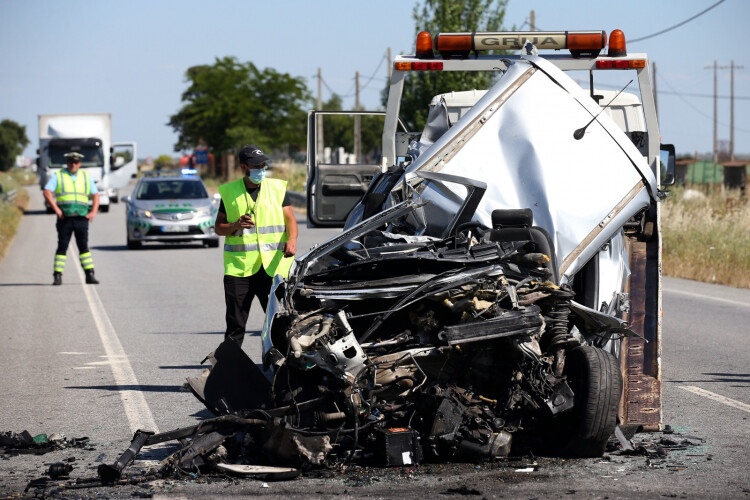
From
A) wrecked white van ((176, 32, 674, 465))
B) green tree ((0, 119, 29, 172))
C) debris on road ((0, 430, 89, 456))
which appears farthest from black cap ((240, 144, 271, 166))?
green tree ((0, 119, 29, 172))

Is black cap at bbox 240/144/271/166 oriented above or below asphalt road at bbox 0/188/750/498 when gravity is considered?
above

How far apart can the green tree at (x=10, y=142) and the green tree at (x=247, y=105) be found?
84.7 meters

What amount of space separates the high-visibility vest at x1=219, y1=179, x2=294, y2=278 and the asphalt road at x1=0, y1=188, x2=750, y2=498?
3.53ft

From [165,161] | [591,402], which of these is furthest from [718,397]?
[165,161]

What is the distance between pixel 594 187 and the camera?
21.7ft

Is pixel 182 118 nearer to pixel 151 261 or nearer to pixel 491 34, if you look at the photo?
pixel 151 261

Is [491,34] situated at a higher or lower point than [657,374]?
higher

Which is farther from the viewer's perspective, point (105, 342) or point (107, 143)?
point (107, 143)

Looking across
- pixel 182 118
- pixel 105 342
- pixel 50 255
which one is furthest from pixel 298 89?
pixel 105 342

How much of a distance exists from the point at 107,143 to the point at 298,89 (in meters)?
31.2

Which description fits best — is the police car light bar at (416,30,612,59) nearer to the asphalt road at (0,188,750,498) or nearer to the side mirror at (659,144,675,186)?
the side mirror at (659,144,675,186)

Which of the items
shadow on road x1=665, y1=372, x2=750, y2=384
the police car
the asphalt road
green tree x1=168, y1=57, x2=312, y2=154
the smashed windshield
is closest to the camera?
the asphalt road

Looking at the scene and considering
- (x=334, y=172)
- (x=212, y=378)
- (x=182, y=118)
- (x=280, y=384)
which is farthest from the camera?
(x=182, y=118)

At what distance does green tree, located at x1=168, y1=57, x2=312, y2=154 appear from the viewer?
68.5 m
